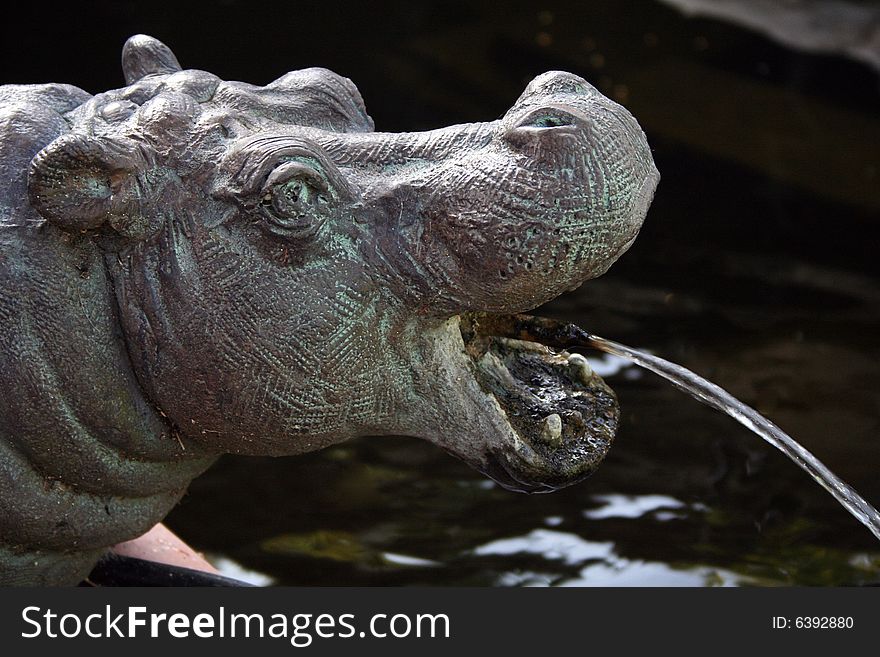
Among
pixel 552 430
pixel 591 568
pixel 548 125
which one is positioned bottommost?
pixel 591 568

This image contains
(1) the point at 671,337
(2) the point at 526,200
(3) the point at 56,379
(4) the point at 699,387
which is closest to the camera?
(2) the point at 526,200

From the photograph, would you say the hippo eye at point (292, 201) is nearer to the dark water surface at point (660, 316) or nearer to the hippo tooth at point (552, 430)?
the hippo tooth at point (552, 430)

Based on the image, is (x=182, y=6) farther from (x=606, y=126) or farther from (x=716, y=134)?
(x=606, y=126)

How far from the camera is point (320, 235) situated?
1.29 metres

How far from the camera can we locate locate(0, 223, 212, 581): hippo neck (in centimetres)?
133

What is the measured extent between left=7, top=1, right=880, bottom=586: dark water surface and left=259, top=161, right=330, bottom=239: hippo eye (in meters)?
1.19

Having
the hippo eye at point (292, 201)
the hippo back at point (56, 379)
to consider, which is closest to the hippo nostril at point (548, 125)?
the hippo eye at point (292, 201)

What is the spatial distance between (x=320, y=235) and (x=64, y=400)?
0.31 m

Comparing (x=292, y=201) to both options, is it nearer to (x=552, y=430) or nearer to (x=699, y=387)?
(x=552, y=430)

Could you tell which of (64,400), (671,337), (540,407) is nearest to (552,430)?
(540,407)

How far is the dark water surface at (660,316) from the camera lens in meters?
2.45

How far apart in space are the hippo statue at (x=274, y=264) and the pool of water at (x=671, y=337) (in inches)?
39.5

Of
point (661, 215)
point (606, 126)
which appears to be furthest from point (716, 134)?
point (606, 126)

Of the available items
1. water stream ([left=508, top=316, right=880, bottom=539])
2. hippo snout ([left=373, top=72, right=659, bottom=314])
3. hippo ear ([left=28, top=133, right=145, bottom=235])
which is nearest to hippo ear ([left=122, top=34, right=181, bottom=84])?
hippo ear ([left=28, top=133, right=145, bottom=235])
